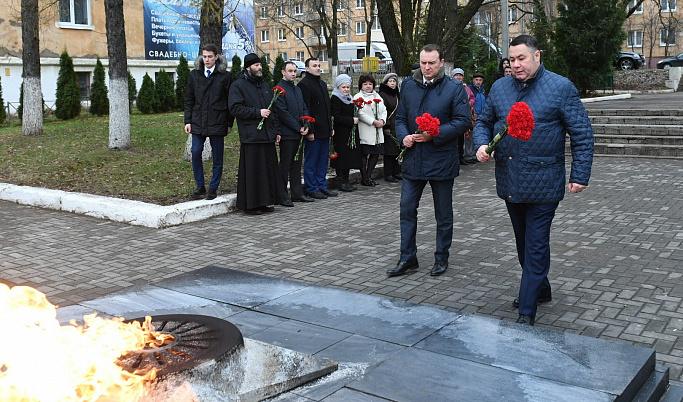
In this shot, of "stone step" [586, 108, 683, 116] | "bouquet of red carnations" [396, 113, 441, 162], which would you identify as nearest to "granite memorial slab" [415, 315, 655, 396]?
"bouquet of red carnations" [396, 113, 441, 162]

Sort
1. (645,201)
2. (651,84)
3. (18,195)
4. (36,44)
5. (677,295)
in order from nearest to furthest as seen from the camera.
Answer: (677,295) → (645,201) → (18,195) → (36,44) → (651,84)

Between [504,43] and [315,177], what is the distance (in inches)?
537

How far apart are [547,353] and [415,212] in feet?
8.43

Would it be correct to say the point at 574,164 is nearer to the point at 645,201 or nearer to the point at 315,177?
the point at 645,201

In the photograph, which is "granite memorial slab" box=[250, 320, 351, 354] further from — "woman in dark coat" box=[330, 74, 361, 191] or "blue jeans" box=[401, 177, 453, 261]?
"woman in dark coat" box=[330, 74, 361, 191]

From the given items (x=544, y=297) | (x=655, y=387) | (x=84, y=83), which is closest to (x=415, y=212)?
(x=544, y=297)

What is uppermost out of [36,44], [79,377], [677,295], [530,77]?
[36,44]

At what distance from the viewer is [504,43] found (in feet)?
73.8

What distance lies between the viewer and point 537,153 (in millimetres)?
5027

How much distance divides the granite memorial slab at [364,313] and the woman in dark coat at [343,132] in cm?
585

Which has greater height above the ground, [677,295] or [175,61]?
[175,61]

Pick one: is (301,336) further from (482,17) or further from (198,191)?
(482,17)

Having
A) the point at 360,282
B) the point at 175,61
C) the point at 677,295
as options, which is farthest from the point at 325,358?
the point at 175,61

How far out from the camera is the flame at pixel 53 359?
3.10 m
